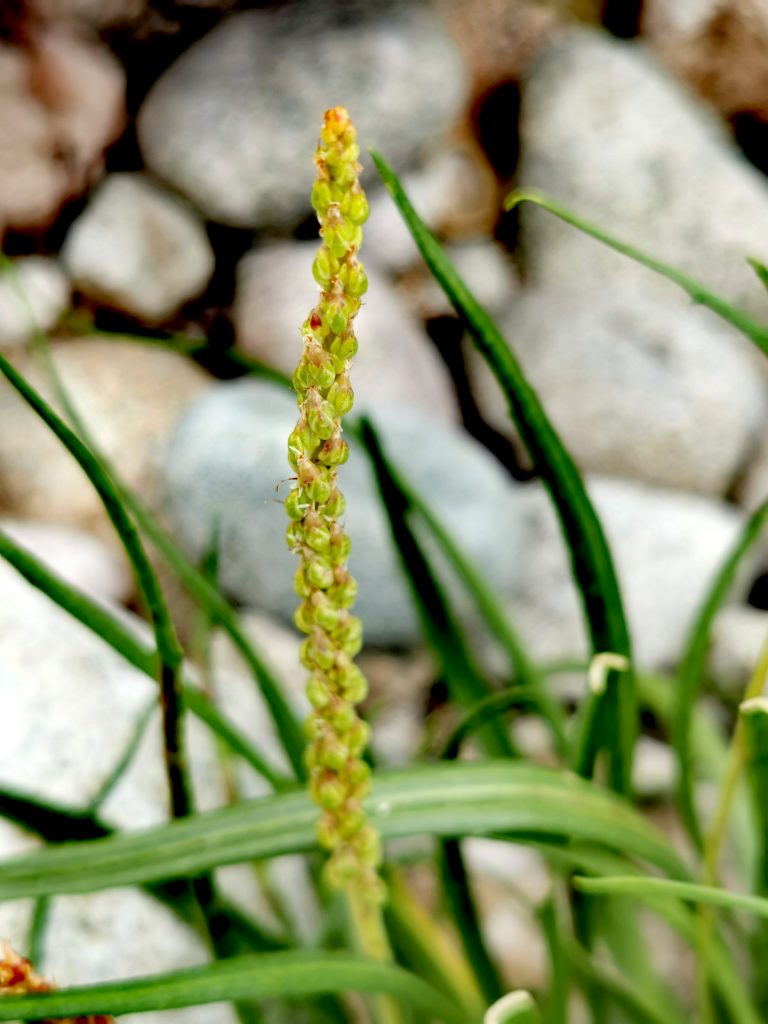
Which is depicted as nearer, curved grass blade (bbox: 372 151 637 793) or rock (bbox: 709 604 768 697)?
curved grass blade (bbox: 372 151 637 793)

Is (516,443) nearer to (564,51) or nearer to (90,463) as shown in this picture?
(564,51)

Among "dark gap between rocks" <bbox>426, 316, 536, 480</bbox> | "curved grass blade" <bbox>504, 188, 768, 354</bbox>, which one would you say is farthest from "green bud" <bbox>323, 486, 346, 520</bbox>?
"dark gap between rocks" <bbox>426, 316, 536, 480</bbox>

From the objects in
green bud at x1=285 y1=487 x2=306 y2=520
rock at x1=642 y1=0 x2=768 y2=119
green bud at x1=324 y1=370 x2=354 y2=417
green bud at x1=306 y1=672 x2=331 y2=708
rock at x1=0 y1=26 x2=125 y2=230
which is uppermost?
rock at x1=642 y1=0 x2=768 y2=119

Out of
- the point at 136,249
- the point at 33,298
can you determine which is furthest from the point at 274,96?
the point at 33,298

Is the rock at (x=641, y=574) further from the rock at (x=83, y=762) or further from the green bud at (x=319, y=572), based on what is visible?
the green bud at (x=319, y=572)

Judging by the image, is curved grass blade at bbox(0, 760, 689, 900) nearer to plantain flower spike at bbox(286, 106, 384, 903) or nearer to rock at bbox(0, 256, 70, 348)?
plantain flower spike at bbox(286, 106, 384, 903)

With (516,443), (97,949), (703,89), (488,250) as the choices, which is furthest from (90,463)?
(703,89)
